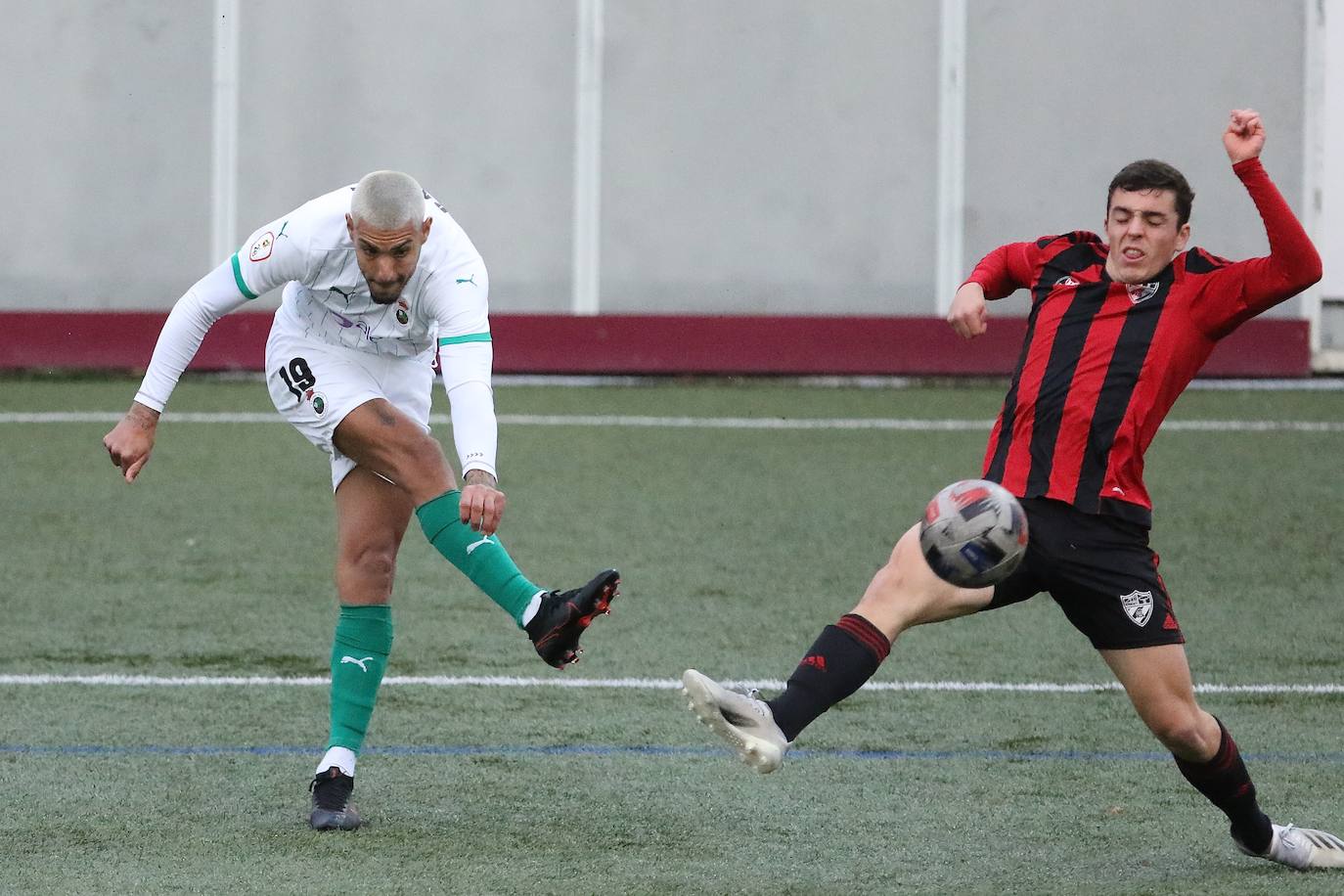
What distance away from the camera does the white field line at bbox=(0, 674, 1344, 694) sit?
20.6ft

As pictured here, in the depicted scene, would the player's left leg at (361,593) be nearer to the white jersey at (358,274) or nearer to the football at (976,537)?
the white jersey at (358,274)

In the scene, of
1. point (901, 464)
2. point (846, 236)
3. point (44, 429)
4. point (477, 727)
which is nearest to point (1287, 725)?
point (477, 727)

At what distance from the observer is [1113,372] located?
434cm

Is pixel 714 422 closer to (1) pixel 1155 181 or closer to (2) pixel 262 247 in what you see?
(2) pixel 262 247

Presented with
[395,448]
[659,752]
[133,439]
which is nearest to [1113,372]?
[395,448]

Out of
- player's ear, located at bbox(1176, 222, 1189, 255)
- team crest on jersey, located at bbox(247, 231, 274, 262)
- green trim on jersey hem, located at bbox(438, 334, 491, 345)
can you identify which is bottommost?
green trim on jersey hem, located at bbox(438, 334, 491, 345)

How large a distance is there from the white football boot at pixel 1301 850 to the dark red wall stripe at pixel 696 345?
29.6ft

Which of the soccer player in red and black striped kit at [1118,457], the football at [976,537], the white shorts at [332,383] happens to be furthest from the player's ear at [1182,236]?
the white shorts at [332,383]

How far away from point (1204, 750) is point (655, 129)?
10458mm

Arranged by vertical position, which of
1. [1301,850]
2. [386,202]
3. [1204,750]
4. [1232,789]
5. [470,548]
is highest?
[386,202]

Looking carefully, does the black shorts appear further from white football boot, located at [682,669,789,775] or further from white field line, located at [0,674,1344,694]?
white field line, located at [0,674,1344,694]

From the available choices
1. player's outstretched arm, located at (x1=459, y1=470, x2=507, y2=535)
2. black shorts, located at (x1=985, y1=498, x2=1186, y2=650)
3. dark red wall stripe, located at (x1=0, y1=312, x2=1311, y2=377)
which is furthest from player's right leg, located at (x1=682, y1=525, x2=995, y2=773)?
dark red wall stripe, located at (x1=0, y1=312, x2=1311, y2=377)

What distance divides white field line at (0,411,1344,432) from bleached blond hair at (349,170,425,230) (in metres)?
6.82

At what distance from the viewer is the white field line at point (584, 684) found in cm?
628
